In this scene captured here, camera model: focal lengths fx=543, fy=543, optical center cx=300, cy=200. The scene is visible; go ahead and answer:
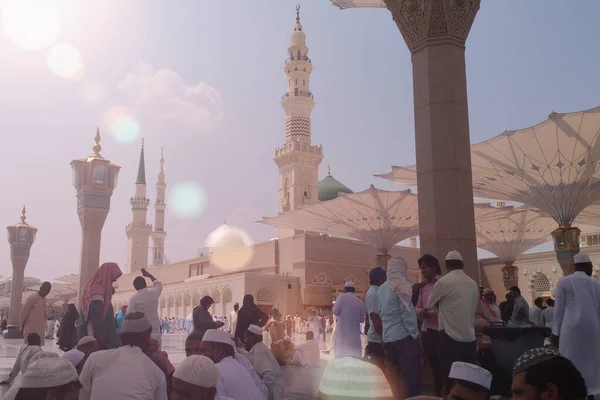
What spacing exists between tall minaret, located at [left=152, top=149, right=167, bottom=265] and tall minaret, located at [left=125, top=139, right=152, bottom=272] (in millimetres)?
1523

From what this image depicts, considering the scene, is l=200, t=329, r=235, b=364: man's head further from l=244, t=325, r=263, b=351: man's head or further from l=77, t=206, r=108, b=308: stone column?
l=77, t=206, r=108, b=308: stone column

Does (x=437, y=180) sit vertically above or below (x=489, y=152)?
below

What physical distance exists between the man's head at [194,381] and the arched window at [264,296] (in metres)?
30.1

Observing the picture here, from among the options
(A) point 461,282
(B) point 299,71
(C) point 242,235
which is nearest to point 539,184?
(A) point 461,282

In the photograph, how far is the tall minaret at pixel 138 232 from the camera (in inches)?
2056

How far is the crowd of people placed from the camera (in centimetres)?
166

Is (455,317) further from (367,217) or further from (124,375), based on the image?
(367,217)

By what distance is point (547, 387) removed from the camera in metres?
1.62

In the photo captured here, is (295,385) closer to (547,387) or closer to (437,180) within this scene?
(437,180)

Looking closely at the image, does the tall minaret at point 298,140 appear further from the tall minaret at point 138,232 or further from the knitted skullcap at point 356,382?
the knitted skullcap at point 356,382

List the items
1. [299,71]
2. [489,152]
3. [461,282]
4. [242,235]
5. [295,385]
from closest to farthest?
1. [461,282]
2. [295,385]
3. [489,152]
4. [299,71]
5. [242,235]

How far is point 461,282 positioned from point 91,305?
378cm

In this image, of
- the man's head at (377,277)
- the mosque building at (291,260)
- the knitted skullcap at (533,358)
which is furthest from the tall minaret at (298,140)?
the knitted skullcap at (533,358)

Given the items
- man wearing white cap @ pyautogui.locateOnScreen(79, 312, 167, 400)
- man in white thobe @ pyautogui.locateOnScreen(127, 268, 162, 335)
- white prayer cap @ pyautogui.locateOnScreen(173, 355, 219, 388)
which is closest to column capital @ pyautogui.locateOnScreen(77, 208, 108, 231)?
man in white thobe @ pyautogui.locateOnScreen(127, 268, 162, 335)
